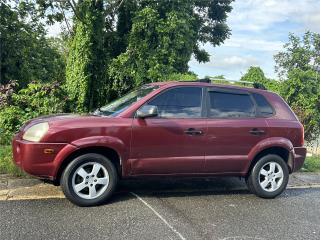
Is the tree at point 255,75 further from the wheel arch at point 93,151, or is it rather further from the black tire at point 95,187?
the black tire at point 95,187

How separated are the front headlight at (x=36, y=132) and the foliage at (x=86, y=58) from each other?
7712mm

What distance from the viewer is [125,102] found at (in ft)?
21.1

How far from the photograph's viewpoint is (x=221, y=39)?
25797 mm

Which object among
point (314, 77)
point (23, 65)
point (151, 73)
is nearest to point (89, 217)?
point (151, 73)

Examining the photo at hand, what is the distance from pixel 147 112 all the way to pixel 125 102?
0.65m

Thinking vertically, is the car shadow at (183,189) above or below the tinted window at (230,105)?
below

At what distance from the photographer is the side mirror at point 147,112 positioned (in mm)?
5879

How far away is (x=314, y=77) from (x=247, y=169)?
10.0 metres

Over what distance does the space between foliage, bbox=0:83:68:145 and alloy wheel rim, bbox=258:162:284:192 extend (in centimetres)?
567

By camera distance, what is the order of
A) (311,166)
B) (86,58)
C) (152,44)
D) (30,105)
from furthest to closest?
(152,44), (86,58), (30,105), (311,166)

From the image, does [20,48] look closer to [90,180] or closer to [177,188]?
[177,188]

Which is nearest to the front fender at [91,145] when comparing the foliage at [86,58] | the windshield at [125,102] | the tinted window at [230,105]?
the windshield at [125,102]

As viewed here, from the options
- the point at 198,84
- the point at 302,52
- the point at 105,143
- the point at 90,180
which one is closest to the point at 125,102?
the point at 105,143

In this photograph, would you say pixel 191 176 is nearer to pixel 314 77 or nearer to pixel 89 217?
pixel 89 217
